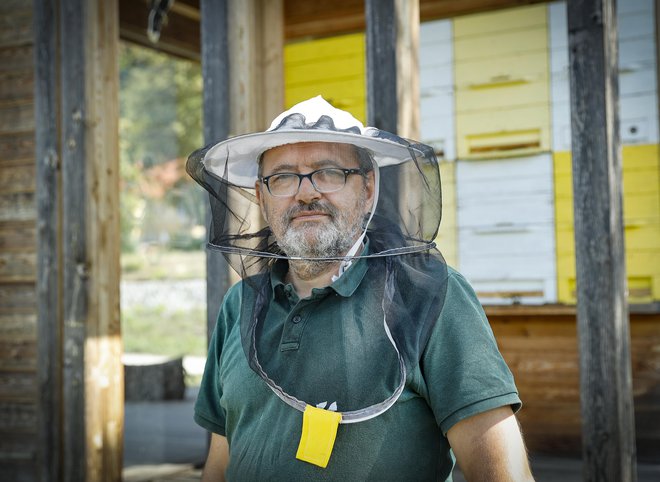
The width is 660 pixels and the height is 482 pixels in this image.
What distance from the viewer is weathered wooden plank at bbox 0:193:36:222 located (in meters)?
4.31

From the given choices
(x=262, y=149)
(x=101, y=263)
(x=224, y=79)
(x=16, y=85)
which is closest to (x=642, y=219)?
(x=224, y=79)

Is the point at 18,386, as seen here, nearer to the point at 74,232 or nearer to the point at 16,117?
the point at 74,232

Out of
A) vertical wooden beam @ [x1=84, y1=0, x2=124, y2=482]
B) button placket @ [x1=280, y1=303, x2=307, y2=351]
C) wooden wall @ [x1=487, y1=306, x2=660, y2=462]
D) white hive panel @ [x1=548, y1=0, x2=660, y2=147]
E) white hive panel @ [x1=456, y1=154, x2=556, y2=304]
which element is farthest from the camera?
white hive panel @ [x1=456, y1=154, x2=556, y2=304]

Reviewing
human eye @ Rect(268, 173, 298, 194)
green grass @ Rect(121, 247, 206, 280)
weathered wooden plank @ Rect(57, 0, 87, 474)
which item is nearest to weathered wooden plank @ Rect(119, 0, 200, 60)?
weathered wooden plank @ Rect(57, 0, 87, 474)

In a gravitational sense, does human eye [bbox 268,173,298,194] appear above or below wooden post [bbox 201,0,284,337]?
below

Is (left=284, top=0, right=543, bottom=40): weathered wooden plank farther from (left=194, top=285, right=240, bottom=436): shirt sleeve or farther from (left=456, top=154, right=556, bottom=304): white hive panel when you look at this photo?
(left=194, top=285, right=240, bottom=436): shirt sleeve

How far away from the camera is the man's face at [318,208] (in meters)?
1.84

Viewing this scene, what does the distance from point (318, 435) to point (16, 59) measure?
11.7 feet

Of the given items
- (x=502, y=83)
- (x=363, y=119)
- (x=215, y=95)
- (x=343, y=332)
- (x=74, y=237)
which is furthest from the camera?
(x=363, y=119)

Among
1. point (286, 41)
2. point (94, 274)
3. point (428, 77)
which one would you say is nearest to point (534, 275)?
point (428, 77)

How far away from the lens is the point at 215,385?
202 cm

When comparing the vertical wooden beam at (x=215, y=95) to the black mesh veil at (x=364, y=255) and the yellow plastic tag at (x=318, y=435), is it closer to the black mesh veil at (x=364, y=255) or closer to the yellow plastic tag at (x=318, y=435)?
the black mesh veil at (x=364, y=255)

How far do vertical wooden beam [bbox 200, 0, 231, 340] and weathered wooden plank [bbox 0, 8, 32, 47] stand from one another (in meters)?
1.52

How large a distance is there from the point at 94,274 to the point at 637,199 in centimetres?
313
